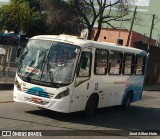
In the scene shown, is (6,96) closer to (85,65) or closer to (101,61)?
(101,61)

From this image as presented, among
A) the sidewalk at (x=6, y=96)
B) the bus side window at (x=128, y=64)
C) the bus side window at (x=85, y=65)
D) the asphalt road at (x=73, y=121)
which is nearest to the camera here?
the asphalt road at (x=73, y=121)

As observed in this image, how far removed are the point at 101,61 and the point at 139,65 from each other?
14.6 ft

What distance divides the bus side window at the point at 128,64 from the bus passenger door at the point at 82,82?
3352mm

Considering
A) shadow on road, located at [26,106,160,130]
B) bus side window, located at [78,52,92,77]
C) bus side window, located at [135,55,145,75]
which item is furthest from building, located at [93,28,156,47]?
bus side window, located at [78,52,92,77]

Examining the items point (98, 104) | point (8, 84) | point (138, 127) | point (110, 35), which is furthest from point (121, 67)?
point (110, 35)

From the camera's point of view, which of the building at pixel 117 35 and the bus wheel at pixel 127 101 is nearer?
the bus wheel at pixel 127 101

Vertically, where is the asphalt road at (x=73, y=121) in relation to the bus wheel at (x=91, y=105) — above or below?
below

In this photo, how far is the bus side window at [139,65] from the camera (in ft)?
62.2

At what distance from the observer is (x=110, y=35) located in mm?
78625

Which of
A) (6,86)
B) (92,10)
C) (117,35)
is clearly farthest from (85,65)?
(117,35)

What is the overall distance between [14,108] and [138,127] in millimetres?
4021

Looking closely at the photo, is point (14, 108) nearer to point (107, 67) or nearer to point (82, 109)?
point (82, 109)

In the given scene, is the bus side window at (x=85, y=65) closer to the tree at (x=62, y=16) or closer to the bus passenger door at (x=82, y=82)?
the bus passenger door at (x=82, y=82)

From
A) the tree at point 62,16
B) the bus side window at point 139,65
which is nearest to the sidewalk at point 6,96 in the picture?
the bus side window at point 139,65
